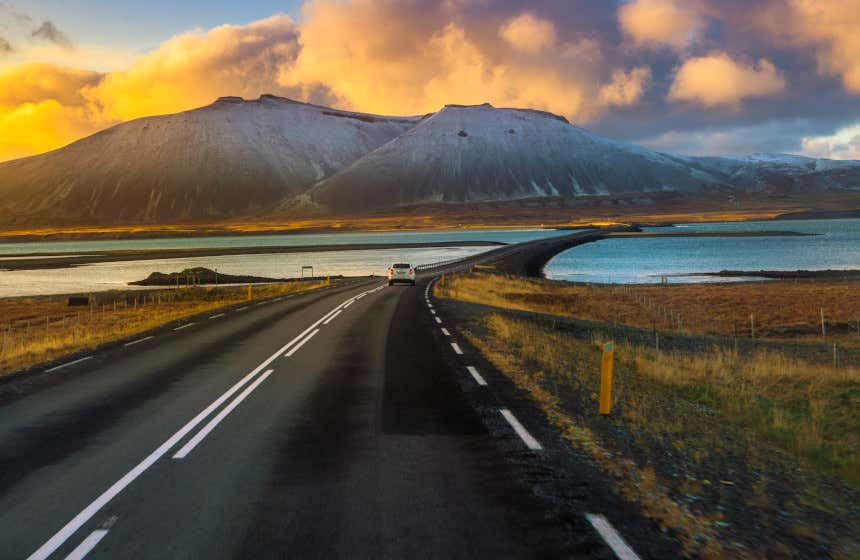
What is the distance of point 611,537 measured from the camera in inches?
214

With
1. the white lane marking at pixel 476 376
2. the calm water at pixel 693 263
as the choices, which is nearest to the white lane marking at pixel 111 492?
the white lane marking at pixel 476 376

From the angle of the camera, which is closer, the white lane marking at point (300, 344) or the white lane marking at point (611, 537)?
the white lane marking at point (611, 537)

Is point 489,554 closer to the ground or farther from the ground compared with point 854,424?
farther from the ground

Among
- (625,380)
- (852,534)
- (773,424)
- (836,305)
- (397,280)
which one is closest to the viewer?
(852,534)

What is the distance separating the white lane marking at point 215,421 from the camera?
8.11 m

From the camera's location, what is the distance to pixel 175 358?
1605 centimetres

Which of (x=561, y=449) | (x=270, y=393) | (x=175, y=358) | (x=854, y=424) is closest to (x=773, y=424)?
(x=854, y=424)

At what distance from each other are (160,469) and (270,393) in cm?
430

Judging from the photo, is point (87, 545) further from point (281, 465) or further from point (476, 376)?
point (476, 376)

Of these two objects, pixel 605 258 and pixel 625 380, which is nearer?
pixel 625 380

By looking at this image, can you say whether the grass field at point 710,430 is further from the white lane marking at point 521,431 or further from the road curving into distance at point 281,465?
the road curving into distance at point 281,465

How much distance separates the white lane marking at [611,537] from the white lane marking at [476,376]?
6.51 meters

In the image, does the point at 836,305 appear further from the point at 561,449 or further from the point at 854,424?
the point at 561,449

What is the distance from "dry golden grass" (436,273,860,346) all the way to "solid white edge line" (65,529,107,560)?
25398mm
